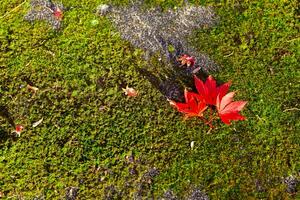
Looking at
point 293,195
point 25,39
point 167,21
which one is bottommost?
point 293,195

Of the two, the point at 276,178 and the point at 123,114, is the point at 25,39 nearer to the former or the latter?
the point at 123,114

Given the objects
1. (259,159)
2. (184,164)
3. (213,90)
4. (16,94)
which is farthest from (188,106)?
(16,94)

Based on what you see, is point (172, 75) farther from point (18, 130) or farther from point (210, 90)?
point (18, 130)

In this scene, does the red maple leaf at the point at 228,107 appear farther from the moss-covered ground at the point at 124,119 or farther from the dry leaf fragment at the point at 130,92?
the dry leaf fragment at the point at 130,92

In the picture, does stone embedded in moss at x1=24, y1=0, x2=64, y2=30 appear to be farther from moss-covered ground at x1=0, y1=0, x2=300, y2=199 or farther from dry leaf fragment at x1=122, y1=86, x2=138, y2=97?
dry leaf fragment at x1=122, y1=86, x2=138, y2=97

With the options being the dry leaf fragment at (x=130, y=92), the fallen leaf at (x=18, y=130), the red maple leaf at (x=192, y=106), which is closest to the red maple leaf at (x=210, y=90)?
the red maple leaf at (x=192, y=106)

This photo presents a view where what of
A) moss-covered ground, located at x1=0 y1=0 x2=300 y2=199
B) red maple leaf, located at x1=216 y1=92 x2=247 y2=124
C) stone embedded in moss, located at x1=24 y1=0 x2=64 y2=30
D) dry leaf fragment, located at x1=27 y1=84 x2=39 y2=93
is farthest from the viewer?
stone embedded in moss, located at x1=24 y1=0 x2=64 y2=30

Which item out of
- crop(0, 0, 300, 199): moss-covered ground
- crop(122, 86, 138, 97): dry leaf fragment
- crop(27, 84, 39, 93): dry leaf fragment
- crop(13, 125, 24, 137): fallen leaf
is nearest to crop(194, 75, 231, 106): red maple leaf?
crop(0, 0, 300, 199): moss-covered ground
